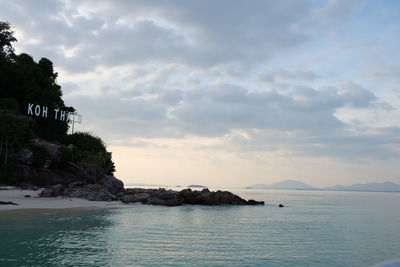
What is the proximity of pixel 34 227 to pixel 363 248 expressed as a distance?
22887 millimetres

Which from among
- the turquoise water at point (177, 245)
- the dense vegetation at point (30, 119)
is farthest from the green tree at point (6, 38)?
the turquoise water at point (177, 245)

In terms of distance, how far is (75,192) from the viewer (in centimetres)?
5750

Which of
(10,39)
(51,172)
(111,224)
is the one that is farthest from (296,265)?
(10,39)

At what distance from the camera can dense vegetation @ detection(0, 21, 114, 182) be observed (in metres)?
58.6

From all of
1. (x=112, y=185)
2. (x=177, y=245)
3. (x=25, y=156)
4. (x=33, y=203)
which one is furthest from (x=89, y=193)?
(x=177, y=245)

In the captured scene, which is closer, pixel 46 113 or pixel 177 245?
pixel 177 245

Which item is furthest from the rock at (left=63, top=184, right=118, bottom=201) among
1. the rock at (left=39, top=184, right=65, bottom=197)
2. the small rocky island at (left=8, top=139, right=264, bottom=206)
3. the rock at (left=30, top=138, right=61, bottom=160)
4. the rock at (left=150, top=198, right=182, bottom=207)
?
the rock at (left=30, top=138, right=61, bottom=160)

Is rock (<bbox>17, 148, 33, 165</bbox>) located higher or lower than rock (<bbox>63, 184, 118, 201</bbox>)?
higher

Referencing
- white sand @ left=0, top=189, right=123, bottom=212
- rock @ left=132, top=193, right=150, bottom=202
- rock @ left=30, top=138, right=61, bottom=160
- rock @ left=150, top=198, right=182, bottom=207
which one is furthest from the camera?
rock @ left=30, top=138, right=61, bottom=160

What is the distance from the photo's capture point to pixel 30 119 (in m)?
61.9

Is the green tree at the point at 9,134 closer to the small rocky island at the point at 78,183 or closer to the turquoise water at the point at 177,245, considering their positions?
the small rocky island at the point at 78,183

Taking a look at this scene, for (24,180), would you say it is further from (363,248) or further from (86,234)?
(363,248)

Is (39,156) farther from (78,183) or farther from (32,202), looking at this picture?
(32,202)

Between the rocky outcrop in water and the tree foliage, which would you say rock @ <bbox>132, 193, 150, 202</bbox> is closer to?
the rocky outcrop in water
